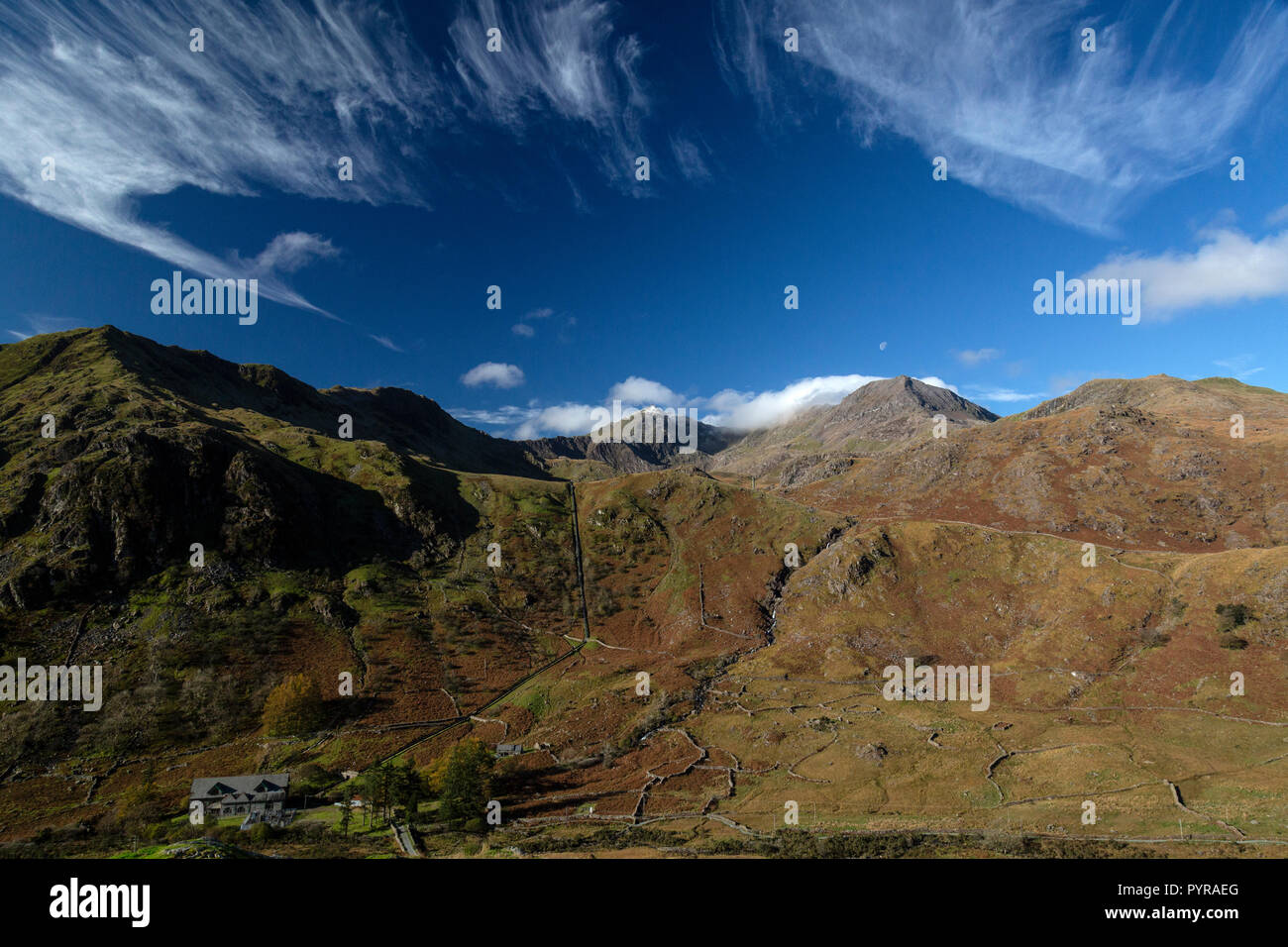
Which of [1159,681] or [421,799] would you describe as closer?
[421,799]

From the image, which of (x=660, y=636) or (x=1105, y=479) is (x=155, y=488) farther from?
(x=1105, y=479)

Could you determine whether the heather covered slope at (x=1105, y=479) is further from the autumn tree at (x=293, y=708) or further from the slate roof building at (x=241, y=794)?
the slate roof building at (x=241, y=794)

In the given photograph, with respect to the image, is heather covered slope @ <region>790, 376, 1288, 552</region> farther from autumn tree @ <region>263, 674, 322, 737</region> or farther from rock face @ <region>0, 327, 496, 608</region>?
autumn tree @ <region>263, 674, 322, 737</region>

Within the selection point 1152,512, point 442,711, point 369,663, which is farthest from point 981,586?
point 369,663

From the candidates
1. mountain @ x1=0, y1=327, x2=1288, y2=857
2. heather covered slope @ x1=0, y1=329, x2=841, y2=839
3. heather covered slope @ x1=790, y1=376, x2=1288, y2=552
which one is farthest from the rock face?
heather covered slope @ x1=790, y1=376, x2=1288, y2=552

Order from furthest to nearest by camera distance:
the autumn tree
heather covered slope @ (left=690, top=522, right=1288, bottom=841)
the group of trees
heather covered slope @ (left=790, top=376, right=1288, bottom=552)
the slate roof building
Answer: heather covered slope @ (left=790, top=376, right=1288, bottom=552), the autumn tree, the slate roof building, the group of trees, heather covered slope @ (left=690, top=522, right=1288, bottom=841)

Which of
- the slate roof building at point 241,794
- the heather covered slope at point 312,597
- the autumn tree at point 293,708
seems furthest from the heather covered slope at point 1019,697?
the autumn tree at point 293,708
